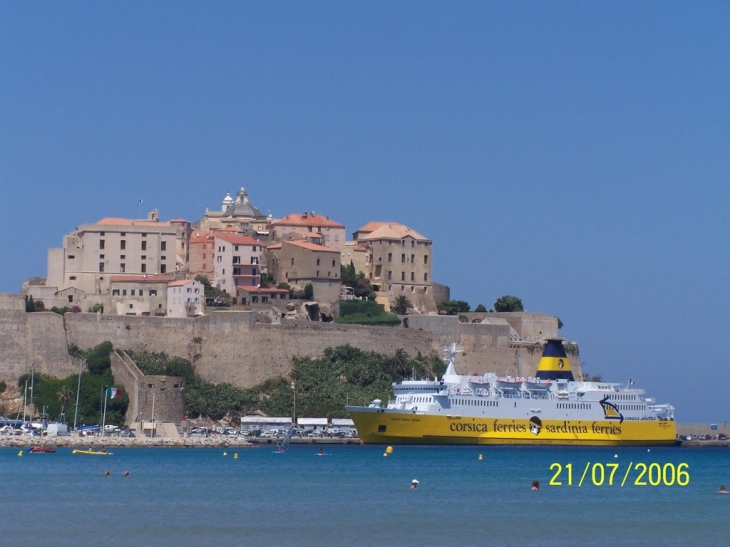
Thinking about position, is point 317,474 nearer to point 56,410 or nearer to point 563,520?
point 563,520

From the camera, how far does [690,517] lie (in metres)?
31.6

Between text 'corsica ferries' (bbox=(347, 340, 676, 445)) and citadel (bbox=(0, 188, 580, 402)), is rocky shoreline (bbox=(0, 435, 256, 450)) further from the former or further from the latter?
text 'corsica ferries' (bbox=(347, 340, 676, 445))

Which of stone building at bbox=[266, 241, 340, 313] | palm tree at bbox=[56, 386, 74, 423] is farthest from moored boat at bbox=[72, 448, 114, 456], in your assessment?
stone building at bbox=[266, 241, 340, 313]

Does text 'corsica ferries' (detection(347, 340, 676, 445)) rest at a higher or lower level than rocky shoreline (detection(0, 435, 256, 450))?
higher

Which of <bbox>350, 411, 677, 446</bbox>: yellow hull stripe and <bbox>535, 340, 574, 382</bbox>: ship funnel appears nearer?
Result: <bbox>350, 411, 677, 446</bbox>: yellow hull stripe

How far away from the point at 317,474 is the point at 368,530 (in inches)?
499

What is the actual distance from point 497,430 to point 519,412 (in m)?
1.00

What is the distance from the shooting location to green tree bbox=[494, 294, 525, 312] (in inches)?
2726

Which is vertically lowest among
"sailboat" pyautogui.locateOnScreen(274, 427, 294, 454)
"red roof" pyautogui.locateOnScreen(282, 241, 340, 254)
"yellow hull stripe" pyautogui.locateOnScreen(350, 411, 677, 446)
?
"sailboat" pyautogui.locateOnScreen(274, 427, 294, 454)

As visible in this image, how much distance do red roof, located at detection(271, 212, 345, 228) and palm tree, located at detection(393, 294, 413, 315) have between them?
6166 millimetres

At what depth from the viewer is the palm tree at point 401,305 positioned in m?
66.1

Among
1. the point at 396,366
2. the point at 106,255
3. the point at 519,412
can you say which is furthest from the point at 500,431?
the point at 106,255

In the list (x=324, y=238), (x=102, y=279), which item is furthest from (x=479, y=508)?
(x=324, y=238)

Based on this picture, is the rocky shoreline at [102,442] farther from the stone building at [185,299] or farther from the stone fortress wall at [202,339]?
the stone building at [185,299]
